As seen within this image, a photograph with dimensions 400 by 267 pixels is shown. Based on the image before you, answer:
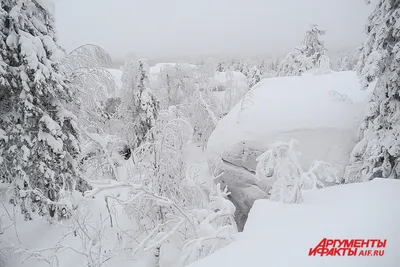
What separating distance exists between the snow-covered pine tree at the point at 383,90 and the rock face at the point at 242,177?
329 centimetres

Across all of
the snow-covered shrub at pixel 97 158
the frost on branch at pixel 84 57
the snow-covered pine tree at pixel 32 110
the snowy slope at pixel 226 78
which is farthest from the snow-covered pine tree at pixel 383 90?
the snowy slope at pixel 226 78

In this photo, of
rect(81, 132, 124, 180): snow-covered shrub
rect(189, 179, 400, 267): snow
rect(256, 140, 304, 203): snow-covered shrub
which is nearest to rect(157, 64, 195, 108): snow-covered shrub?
rect(81, 132, 124, 180): snow-covered shrub

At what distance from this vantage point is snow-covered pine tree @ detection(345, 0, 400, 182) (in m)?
6.16

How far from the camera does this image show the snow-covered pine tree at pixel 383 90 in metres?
6.16

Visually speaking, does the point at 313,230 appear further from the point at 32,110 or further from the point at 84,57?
the point at 84,57

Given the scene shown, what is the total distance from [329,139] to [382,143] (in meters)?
2.13

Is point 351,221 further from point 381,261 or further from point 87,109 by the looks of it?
point 87,109

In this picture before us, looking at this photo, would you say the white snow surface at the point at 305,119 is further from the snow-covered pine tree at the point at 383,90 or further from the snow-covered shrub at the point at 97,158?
the snow-covered shrub at the point at 97,158

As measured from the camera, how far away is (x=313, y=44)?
21.3 m

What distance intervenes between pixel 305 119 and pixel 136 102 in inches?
459

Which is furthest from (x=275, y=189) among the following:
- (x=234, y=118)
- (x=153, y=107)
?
(x=153, y=107)

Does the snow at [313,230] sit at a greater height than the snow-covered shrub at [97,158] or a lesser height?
greater

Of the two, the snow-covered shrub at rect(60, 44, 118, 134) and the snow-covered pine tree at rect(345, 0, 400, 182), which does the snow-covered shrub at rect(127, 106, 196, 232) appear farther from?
the snow-covered pine tree at rect(345, 0, 400, 182)

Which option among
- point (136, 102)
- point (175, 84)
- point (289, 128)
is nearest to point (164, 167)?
point (289, 128)
